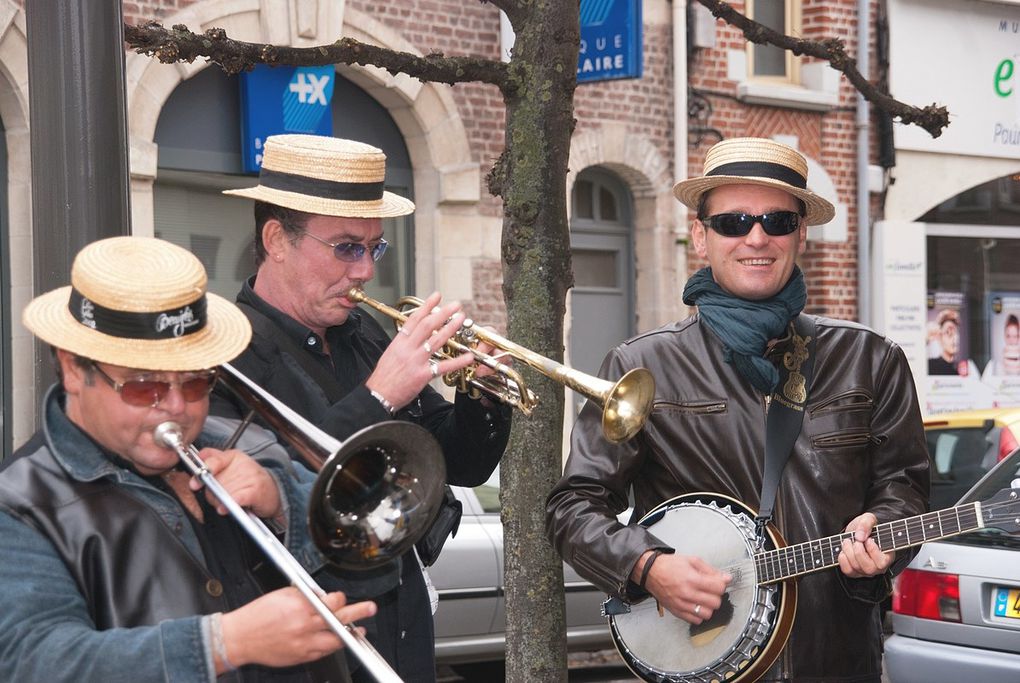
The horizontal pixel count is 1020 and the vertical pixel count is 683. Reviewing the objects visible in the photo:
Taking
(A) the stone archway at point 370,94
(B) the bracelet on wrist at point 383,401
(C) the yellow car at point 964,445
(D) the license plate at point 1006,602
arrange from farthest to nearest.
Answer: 1. (A) the stone archway at point 370,94
2. (C) the yellow car at point 964,445
3. (D) the license plate at point 1006,602
4. (B) the bracelet on wrist at point 383,401

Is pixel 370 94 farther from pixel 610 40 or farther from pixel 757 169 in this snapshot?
pixel 757 169

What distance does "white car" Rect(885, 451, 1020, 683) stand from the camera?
19.5 feet

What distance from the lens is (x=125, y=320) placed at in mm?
2381

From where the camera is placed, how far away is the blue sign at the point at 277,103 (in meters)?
11.2

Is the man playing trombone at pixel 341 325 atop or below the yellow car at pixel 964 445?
atop

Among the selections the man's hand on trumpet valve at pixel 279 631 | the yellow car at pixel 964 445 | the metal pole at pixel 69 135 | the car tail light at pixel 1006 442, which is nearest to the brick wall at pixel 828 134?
the yellow car at pixel 964 445

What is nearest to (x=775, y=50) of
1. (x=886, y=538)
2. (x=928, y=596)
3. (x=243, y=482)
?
(x=928, y=596)

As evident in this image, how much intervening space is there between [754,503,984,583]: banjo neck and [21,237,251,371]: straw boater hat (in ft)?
5.31

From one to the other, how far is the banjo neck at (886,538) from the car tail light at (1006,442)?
497 centimetres

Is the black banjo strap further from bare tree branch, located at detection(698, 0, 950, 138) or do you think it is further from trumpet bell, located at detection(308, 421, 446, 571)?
bare tree branch, located at detection(698, 0, 950, 138)

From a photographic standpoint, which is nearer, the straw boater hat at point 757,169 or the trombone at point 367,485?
the trombone at point 367,485

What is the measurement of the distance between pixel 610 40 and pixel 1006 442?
18.4 ft

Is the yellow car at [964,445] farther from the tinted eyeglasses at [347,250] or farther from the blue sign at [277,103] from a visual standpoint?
the tinted eyeglasses at [347,250]

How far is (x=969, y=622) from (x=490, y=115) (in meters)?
7.67
